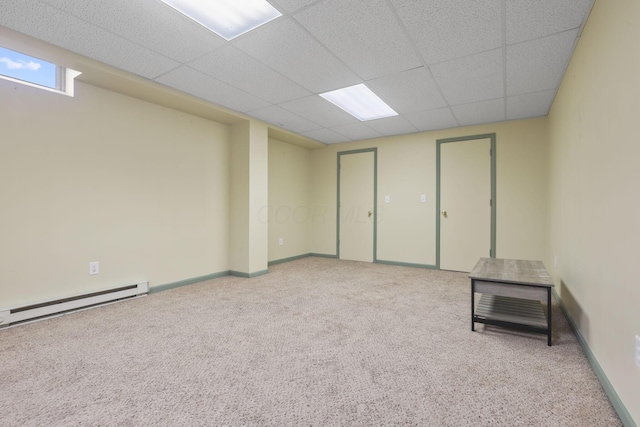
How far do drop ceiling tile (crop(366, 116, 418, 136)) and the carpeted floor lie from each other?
2.57m

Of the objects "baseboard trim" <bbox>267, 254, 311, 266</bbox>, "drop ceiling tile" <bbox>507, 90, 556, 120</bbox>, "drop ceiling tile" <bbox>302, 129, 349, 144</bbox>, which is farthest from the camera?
"baseboard trim" <bbox>267, 254, 311, 266</bbox>

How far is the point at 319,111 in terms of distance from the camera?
378 centimetres

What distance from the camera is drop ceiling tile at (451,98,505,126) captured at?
11.4 feet

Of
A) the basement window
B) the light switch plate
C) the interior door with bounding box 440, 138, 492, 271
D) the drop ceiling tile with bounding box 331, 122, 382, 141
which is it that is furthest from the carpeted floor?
the drop ceiling tile with bounding box 331, 122, 382, 141

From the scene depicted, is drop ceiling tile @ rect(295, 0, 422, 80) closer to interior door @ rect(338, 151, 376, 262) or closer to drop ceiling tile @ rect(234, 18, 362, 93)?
drop ceiling tile @ rect(234, 18, 362, 93)

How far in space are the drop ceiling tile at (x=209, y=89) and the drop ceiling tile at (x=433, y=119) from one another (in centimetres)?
205

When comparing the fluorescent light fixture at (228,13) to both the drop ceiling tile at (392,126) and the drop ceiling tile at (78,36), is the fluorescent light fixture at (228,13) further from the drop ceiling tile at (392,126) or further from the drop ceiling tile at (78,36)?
the drop ceiling tile at (392,126)

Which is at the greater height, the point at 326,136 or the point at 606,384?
Answer: the point at 326,136

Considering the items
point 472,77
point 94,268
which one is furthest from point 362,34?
point 94,268

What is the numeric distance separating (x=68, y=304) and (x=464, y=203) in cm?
498

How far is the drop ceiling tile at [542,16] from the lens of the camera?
1.77m

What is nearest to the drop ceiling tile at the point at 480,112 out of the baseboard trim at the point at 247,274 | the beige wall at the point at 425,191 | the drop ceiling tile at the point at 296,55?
the beige wall at the point at 425,191

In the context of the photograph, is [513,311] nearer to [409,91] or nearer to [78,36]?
[409,91]

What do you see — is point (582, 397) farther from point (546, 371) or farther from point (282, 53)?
point (282, 53)
